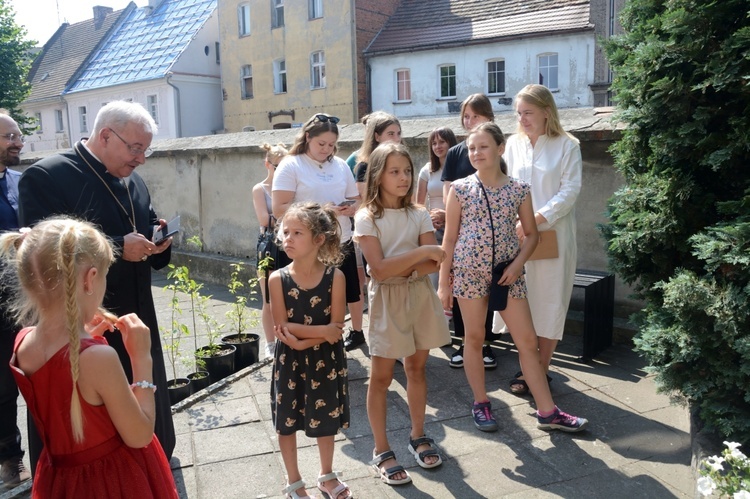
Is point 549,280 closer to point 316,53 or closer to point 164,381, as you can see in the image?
point 164,381

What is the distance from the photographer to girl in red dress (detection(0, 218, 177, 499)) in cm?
202

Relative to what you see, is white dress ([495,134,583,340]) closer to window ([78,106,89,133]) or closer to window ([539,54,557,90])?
window ([539,54,557,90])

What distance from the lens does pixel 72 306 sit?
6.53 ft

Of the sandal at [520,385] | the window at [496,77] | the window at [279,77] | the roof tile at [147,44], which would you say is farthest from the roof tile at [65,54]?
the sandal at [520,385]

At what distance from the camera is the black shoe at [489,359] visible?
5.07m

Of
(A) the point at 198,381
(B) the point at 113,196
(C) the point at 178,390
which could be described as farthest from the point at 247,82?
(B) the point at 113,196

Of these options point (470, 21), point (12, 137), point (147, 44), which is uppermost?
point (147, 44)

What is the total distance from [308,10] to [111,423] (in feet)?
98.4

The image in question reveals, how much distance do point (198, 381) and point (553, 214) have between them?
2955 millimetres

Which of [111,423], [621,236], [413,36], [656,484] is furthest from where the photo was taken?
[413,36]

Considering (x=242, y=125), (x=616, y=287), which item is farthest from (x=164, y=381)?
(x=242, y=125)

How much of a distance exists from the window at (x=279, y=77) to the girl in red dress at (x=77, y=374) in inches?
1204

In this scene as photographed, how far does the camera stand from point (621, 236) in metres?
3.96

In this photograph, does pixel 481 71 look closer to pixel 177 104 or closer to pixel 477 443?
pixel 177 104
